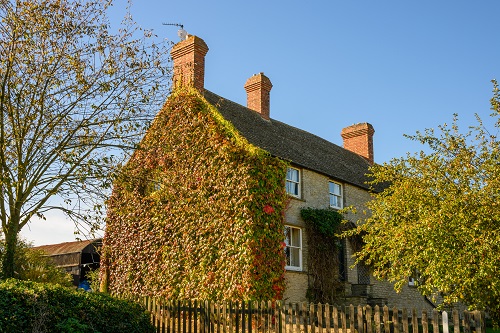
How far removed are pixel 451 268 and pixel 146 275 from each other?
36.9 feet

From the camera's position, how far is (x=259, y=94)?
82.0 ft

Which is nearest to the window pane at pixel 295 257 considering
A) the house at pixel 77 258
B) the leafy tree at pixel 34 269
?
the leafy tree at pixel 34 269

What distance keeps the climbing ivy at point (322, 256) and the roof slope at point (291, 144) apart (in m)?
2.15

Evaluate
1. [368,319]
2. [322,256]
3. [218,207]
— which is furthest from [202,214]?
[368,319]

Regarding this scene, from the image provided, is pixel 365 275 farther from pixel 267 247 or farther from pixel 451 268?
pixel 451 268

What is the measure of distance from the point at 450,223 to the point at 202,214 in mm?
8342

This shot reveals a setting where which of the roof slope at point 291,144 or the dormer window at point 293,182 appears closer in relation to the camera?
the dormer window at point 293,182

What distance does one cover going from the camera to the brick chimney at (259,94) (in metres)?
24.7

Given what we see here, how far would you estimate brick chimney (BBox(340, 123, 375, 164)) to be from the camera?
31.0 meters

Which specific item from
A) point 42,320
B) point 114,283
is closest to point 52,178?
point 42,320

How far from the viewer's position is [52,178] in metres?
13.1

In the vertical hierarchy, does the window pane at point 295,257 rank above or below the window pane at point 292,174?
below

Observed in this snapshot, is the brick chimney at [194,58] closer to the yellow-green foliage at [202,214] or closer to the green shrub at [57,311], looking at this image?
the yellow-green foliage at [202,214]

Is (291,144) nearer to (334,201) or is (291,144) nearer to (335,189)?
(335,189)
